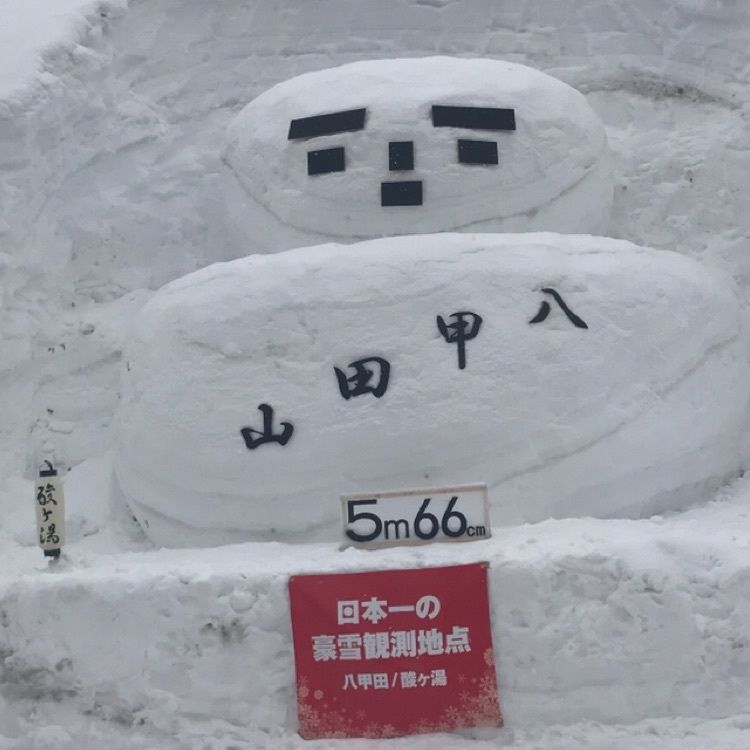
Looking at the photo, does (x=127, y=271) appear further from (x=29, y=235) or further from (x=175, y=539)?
(x=175, y=539)

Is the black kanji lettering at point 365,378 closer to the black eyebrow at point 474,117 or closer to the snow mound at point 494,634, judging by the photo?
the snow mound at point 494,634

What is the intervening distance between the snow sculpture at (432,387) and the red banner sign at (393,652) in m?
0.80

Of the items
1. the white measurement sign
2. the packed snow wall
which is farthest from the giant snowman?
the packed snow wall

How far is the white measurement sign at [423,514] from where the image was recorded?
421 cm

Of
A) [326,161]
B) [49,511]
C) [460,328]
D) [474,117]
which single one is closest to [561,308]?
[460,328]

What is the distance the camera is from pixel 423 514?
4219 millimetres

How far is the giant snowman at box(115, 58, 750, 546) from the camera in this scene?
4.79 m

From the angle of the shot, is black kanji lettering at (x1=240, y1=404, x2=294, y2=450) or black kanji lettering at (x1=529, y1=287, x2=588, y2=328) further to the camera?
black kanji lettering at (x1=529, y1=287, x2=588, y2=328)

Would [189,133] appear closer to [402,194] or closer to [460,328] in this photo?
[402,194]

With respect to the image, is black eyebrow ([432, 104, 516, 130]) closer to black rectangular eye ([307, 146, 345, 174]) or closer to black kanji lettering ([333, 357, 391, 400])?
black rectangular eye ([307, 146, 345, 174])

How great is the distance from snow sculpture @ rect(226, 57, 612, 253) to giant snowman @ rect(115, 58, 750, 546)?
0.16 feet

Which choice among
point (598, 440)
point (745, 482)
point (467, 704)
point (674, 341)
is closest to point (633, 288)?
point (674, 341)

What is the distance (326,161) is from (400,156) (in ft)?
1.35

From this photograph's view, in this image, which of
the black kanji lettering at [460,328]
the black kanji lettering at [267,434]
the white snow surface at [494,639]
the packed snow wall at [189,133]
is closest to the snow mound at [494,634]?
the white snow surface at [494,639]
